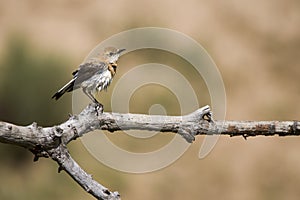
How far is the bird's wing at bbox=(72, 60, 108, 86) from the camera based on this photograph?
11.2 ft

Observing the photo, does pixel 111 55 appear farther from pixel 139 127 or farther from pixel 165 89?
pixel 165 89

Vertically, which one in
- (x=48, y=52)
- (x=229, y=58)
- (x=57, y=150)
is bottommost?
(x=57, y=150)

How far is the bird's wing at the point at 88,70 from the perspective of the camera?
3400mm

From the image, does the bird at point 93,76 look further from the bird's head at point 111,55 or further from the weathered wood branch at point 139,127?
the weathered wood branch at point 139,127

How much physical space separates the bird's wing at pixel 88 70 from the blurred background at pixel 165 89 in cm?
566

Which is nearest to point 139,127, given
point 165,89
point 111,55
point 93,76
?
point 93,76

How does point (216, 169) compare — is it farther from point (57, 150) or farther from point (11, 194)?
point (57, 150)

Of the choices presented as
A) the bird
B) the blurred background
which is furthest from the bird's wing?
the blurred background

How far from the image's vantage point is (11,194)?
9047 mm

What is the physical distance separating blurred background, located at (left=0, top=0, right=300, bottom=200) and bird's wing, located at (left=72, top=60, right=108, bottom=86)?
18.6 ft

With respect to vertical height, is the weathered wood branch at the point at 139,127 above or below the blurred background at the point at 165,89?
below

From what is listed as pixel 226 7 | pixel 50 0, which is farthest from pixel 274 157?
pixel 50 0

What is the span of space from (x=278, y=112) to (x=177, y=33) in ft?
6.36

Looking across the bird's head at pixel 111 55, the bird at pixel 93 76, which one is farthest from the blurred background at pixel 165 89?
the bird at pixel 93 76
